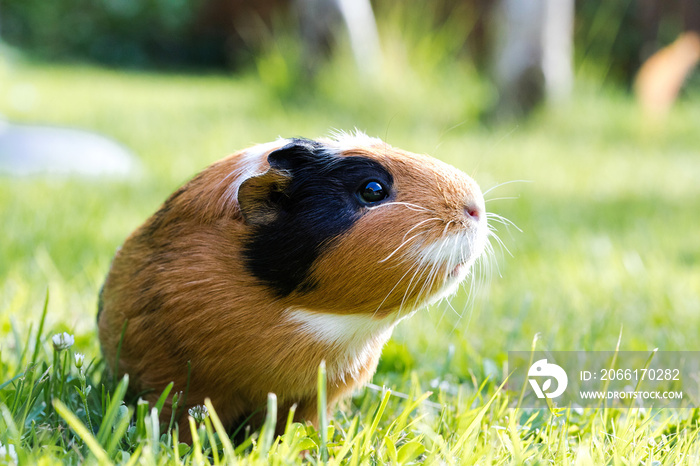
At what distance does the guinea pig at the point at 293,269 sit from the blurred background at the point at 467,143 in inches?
16.2

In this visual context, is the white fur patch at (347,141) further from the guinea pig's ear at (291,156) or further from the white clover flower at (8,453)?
→ the white clover flower at (8,453)

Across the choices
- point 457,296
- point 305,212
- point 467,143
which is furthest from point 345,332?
point 467,143

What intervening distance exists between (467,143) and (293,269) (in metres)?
5.79

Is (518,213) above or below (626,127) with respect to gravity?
below

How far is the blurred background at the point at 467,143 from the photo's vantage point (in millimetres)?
3314

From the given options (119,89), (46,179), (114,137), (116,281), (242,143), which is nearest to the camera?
(116,281)

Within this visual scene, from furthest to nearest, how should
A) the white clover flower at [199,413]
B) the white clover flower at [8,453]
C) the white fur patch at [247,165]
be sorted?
1. the white fur patch at [247,165]
2. the white clover flower at [199,413]
3. the white clover flower at [8,453]

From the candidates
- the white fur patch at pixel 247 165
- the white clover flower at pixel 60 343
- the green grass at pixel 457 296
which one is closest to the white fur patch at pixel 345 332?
the green grass at pixel 457 296

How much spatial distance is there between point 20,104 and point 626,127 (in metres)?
8.19

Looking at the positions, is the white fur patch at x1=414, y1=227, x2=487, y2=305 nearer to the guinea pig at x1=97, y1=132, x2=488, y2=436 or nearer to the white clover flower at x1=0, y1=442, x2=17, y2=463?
the guinea pig at x1=97, y1=132, x2=488, y2=436

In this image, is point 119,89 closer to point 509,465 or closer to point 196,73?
point 196,73

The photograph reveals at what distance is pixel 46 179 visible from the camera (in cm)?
529

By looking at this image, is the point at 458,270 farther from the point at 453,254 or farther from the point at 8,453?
the point at 8,453

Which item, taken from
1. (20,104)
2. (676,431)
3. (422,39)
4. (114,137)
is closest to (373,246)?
(676,431)
